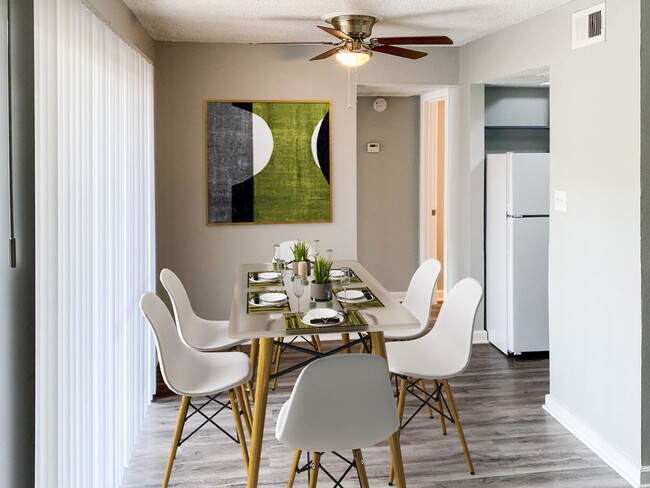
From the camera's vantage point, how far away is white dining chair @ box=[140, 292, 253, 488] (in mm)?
2641

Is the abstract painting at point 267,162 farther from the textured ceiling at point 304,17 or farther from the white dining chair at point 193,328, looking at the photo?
the white dining chair at point 193,328

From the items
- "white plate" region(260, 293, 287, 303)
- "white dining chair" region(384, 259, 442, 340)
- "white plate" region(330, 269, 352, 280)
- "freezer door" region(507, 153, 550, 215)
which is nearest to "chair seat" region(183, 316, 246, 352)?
"white plate" region(260, 293, 287, 303)

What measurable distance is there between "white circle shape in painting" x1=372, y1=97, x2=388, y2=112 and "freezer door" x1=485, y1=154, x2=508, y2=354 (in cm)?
156

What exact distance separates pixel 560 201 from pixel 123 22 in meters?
2.72

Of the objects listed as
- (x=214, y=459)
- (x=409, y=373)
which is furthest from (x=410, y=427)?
(x=214, y=459)

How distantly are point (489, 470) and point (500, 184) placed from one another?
2.38m

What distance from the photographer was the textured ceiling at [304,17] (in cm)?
348

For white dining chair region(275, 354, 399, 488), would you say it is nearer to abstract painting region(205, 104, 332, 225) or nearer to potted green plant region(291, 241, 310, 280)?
potted green plant region(291, 241, 310, 280)

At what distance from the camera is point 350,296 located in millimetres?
3082

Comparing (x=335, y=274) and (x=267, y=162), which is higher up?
(x=267, y=162)

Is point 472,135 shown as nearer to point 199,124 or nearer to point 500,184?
point 500,184

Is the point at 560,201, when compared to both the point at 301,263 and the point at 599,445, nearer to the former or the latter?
the point at 599,445

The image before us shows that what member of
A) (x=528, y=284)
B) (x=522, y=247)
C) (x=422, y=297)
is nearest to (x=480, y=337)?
(x=528, y=284)

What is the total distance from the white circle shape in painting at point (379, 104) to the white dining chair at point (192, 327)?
3.27 m
